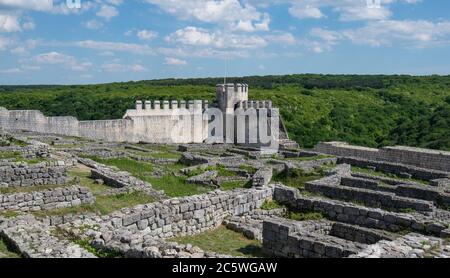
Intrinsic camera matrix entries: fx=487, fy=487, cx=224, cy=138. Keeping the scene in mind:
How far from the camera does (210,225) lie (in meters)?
9.24

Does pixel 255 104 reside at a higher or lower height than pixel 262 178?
higher

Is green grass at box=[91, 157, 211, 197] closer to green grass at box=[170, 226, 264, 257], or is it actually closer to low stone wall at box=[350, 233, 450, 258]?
green grass at box=[170, 226, 264, 257]

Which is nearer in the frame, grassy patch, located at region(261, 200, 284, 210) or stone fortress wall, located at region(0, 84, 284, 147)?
grassy patch, located at region(261, 200, 284, 210)

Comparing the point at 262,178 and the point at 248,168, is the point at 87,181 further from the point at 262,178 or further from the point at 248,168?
the point at 248,168

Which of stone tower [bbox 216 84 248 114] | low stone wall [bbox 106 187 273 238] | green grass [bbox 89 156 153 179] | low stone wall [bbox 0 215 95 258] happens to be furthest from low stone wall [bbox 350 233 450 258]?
stone tower [bbox 216 84 248 114]

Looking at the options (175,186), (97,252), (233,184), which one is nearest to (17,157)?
(175,186)

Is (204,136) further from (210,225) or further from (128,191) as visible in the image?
(210,225)

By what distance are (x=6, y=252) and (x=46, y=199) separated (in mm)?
3083

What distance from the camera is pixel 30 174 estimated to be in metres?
10.7

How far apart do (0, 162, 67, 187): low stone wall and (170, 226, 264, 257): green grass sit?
397 centimetres

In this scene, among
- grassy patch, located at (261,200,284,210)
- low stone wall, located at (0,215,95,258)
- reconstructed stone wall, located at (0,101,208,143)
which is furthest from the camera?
reconstructed stone wall, located at (0,101,208,143)

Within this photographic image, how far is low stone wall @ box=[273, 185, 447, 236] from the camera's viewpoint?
821 cm

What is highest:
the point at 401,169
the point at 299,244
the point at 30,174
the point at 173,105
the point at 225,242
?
the point at 173,105

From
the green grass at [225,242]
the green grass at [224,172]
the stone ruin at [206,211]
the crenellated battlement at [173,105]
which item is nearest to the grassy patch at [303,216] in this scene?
the stone ruin at [206,211]
